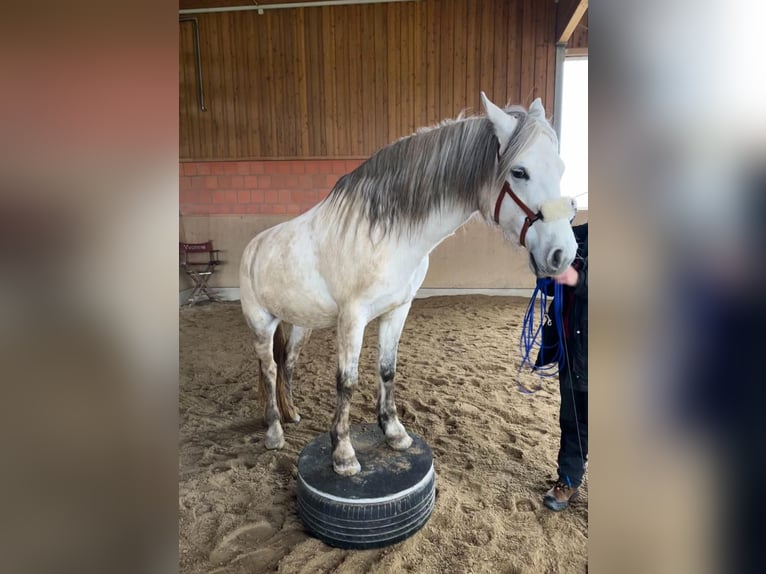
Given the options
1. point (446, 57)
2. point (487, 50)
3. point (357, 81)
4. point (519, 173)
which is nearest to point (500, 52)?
point (487, 50)

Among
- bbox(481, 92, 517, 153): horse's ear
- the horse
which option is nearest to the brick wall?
the horse

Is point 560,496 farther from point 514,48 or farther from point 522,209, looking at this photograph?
point 514,48

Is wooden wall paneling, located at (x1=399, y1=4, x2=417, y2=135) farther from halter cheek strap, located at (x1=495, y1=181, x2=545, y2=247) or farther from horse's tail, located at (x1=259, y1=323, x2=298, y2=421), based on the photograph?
halter cheek strap, located at (x1=495, y1=181, x2=545, y2=247)

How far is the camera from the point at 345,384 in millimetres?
1484

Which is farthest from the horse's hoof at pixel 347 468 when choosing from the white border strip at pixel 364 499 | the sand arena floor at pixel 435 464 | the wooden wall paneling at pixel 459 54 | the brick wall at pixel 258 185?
the wooden wall paneling at pixel 459 54

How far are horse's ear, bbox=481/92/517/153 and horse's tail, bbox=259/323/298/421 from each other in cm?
Answer: 133

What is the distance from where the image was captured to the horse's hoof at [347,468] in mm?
1433

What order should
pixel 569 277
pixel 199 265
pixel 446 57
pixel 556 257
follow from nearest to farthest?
pixel 556 257, pixel 569 277, pixel 446 57, pixel 199 265

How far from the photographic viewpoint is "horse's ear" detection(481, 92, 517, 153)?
1.14m

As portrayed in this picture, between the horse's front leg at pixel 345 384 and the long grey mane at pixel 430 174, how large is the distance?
0.32 meters

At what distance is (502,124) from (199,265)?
531 cm

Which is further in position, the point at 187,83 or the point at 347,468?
the point at 187,83
